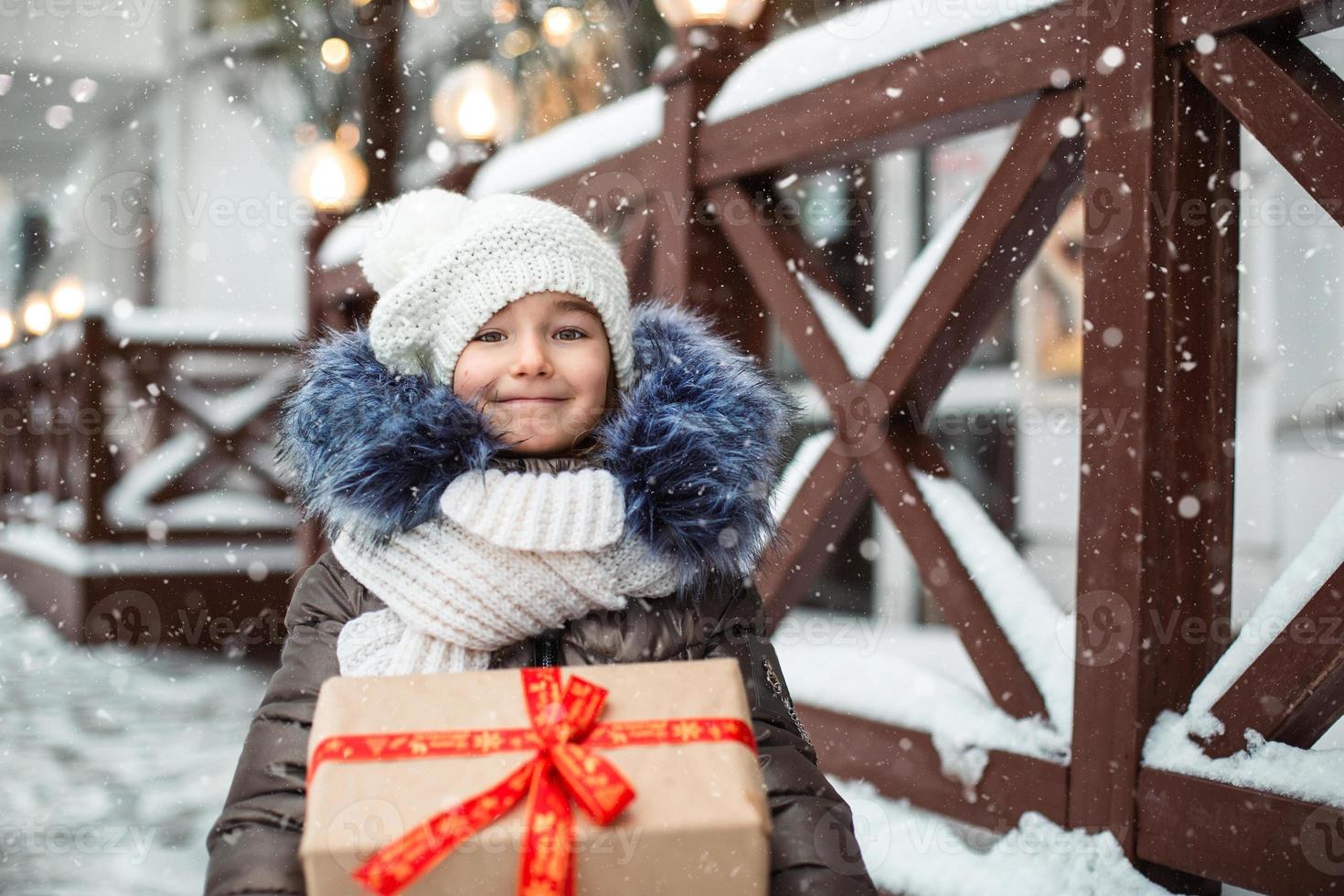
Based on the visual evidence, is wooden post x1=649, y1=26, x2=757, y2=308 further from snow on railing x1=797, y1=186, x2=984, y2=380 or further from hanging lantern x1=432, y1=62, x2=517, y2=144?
hanging lantern x1=432, y1=62, x2=517, y2=144

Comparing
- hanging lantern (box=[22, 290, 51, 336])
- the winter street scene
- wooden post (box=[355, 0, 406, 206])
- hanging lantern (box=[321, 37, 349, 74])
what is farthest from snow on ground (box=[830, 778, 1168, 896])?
hanging lantern (box=[22, 290, 51, 336])

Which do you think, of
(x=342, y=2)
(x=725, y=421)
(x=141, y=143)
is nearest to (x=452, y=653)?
(x=725, y=421)

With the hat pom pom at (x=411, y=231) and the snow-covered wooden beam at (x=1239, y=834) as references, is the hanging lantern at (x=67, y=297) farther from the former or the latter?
the snow-covered wooden beam at (x=1239, y=834)

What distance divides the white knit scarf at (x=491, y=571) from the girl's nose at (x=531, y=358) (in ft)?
0.55

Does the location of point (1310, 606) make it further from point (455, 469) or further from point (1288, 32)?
point (455, 469)

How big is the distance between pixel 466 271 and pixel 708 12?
1518 millimetres

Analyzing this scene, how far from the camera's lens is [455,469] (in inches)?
66.1

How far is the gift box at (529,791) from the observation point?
118 cm

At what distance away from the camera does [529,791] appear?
4.00ft

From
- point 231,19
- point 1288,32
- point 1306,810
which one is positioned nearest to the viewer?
point 1306,810

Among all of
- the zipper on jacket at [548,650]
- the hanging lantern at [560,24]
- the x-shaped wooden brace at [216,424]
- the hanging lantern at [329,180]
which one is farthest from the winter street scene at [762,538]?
the x-shaped wooden brace at [216,424]

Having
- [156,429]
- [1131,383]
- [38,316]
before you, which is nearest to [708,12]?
[1131,383]

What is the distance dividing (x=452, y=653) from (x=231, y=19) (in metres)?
10.8

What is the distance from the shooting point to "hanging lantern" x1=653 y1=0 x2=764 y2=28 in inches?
120
